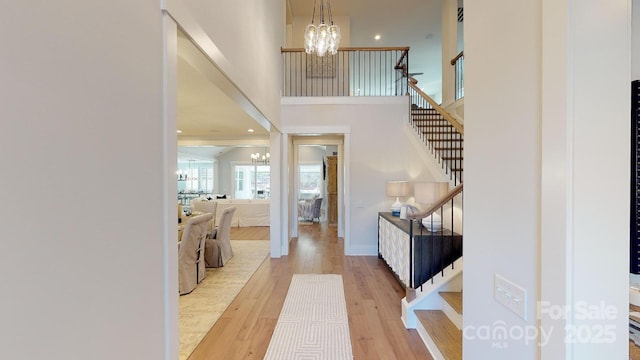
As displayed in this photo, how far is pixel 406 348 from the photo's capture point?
7.69 ft

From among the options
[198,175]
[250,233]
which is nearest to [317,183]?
[250,233]

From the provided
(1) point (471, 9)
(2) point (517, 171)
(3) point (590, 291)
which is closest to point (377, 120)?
(1) point (471, 9)

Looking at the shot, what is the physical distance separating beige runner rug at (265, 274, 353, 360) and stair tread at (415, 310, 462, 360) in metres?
0.74

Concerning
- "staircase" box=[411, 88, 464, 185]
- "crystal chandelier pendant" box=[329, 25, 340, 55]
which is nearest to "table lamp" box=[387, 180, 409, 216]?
"staircase" box=[411, 88, 464, 185]

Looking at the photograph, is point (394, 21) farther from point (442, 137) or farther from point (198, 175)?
point (198, 175)

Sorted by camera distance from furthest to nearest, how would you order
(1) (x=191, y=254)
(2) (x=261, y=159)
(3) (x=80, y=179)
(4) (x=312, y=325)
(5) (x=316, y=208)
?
(2) (x=261, y=159)
(5) (x=316, y=208)
(1) (x=191, y=254)
(4) (x=312, y=325)
(3) (x=80, y=179)

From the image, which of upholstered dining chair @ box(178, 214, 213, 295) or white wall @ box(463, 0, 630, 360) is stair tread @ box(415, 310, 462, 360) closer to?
white wall @ box(463, 0, 630, 360)

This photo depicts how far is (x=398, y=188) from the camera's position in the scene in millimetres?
4582

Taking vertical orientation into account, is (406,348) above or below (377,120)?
below

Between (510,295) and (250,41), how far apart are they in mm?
3368

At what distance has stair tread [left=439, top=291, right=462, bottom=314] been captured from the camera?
2391 millimetres

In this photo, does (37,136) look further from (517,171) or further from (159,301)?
(517,171)

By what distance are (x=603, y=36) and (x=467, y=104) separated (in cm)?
65

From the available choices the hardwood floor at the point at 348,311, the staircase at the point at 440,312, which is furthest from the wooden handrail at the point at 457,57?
the hardwood floor at the point at 348,311
